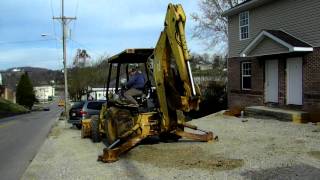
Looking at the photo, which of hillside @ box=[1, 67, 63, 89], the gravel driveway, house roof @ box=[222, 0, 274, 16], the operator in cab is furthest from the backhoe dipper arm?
hillside @ box=[1, 67, 63, 89]

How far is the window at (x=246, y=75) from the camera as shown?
83.6 ft

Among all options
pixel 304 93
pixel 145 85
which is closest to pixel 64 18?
pixel 304 93

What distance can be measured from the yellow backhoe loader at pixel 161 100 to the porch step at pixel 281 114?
18.9 ft

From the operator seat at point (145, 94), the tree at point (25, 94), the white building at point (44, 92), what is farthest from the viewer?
the white building at point (44, 92)

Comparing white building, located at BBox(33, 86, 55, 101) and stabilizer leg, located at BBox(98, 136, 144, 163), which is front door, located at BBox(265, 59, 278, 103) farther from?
white building, located at BBox(33, 86, 55, 101)

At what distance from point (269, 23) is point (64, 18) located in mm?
31639

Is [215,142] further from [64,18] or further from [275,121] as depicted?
[64,18]

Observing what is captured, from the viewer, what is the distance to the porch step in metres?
19.0

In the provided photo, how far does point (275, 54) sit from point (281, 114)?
3.22 meters

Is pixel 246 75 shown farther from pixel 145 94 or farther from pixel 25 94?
pixel 25 94

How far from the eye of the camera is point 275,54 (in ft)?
71.2

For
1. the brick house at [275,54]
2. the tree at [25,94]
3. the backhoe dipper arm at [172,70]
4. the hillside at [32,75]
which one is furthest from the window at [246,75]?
the hillside at [32,75]

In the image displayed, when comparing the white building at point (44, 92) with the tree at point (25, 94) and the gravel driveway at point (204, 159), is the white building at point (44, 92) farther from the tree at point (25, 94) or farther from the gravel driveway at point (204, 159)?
the gravel driveway at point (204, 159)

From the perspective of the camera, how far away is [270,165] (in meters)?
10.2
